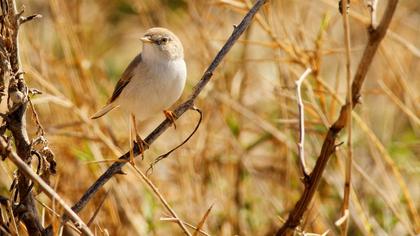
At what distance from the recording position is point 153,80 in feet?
9.50

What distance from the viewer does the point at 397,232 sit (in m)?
4.25

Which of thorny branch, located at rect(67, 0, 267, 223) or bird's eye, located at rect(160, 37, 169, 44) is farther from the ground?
bird's eye, located at rect(160, 37, 169, 44)

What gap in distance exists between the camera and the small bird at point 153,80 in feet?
9.20

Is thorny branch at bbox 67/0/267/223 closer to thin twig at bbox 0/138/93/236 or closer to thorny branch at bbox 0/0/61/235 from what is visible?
thorny branch at bbox 0/0/61/235

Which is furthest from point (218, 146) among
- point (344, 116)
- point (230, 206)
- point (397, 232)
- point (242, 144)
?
point (344, 116)

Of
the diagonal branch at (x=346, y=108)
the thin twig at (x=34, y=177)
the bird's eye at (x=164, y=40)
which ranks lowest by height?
the thin twig at (x=34, y=177)

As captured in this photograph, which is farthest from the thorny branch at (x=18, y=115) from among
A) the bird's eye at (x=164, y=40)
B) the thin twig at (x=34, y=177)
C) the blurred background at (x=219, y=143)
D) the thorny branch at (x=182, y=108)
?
the bird's eye at (x=164, y=40)

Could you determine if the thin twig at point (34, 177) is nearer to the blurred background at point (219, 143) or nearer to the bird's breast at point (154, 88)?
the bird's breast at point (154, 88)

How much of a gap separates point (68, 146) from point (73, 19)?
934mm

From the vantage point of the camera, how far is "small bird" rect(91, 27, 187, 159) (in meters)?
2.80

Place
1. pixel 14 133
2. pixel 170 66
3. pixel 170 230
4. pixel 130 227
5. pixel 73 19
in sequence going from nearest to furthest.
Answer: pixel 14 133 → pixel 170 66 → pixel 130 227 → pixel 170 230 → pixel 73 19

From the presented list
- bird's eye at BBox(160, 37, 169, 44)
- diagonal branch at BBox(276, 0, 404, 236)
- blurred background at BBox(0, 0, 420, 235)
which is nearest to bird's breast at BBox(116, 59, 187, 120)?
bird's eye at BBox(160, 37, 169, 44)

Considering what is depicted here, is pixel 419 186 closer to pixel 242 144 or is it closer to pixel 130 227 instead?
pixel 242 144

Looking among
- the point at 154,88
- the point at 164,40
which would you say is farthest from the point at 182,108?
the point at 164,40
